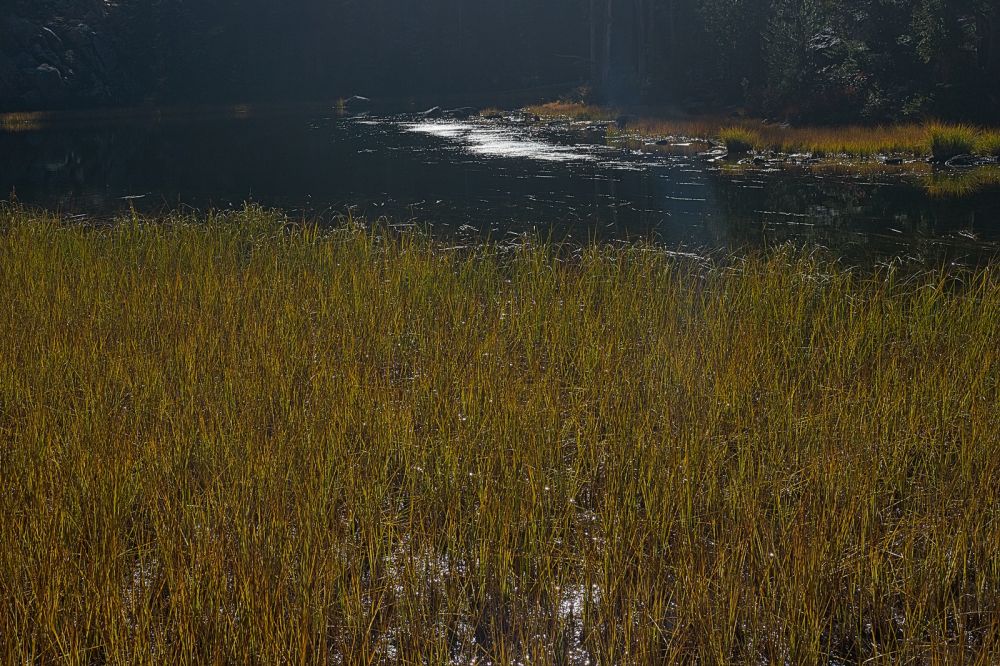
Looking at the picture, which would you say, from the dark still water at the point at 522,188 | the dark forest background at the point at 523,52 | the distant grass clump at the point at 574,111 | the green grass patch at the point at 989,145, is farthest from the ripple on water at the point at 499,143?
the green grass patch at the point at 989,145

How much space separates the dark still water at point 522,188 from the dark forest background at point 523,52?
8951 mm

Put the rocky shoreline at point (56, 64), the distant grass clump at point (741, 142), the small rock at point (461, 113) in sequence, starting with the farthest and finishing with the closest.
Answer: the rocky shoreline at point (56, 64), the small rock at point (461, 113), the distant grass clump at point (741, 142)

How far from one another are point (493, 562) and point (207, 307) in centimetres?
477

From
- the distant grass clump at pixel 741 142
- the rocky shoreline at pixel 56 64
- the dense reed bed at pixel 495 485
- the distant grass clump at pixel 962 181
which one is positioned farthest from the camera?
the rocky shoreline at pixel 56 64

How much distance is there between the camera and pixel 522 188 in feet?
71.8

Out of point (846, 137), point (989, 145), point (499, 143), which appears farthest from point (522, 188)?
point (989, 145)

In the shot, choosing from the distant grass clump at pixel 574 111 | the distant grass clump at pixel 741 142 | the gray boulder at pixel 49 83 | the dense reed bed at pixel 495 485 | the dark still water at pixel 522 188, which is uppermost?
the gray boulder at pixel 49 83

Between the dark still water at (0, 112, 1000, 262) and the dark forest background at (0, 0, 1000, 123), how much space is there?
895cm

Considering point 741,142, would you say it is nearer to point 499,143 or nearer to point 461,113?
point 499,143

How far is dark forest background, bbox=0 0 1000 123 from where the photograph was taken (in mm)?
31625

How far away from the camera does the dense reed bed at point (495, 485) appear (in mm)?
3662

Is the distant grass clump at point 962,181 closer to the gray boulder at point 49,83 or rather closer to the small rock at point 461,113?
the small rock at point 461,113

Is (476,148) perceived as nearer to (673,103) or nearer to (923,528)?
(673,103)

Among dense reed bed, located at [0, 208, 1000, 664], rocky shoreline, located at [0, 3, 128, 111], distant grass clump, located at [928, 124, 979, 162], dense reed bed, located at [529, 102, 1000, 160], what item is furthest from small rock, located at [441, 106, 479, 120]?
dense reed bed, located at [0, 208, 1000, 664]
